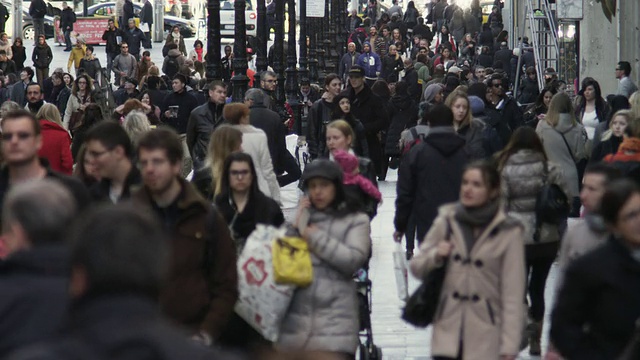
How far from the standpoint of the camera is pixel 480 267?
700 centimetres

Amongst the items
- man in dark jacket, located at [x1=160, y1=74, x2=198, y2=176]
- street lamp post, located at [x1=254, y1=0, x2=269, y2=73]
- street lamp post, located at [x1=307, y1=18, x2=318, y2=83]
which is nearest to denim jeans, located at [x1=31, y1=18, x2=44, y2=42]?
street lamp post, located at [x1=307, y1=18, x2=318, y2=83]

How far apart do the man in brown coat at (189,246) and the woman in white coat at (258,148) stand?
440 cm

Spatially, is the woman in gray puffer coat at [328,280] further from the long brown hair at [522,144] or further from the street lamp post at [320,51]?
the street lamp post at [320,51]

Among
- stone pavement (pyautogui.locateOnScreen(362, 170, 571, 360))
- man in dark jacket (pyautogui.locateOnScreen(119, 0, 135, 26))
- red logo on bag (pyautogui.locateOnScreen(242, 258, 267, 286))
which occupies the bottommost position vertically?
stone pavement (pyautogui.locateOnScreen(362, 170, 571, 360))

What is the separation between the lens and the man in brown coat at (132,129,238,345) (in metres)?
6.25

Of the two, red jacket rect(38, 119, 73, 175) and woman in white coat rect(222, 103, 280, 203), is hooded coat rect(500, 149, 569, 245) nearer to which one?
woman in white coat rect(222, 103, 280, 203)

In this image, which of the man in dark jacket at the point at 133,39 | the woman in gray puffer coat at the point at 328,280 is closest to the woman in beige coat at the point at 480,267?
the woman in gray puffer coat at the point at 328,280

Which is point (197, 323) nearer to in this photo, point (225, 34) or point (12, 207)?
point (12, 207)

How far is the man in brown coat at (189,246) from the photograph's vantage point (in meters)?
6.25

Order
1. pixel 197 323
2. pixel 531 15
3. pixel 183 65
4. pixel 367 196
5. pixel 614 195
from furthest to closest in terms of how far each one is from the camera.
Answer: pixel 183 65 < pixel 531 15 < pixel 367 196 < pixel 197 323 < pixel 614 195

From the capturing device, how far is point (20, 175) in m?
7.10

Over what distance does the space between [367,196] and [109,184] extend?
2726 mm

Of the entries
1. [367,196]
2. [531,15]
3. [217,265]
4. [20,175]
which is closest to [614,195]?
[217,265]

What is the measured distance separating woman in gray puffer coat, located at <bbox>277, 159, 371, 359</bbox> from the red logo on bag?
0.20 meters
